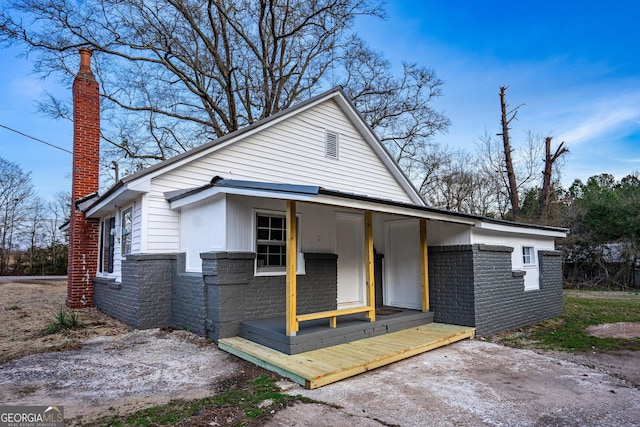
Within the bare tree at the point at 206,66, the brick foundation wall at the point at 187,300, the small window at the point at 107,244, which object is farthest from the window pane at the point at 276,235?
the bare tree at the point at 206,66

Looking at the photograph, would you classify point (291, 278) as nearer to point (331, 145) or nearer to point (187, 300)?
point (187, 300)

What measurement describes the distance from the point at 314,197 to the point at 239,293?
8.07 feet

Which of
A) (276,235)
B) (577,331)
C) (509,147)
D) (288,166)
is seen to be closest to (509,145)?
(509,147)

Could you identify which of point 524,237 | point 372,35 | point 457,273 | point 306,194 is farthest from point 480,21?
point 306,194

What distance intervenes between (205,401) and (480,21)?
1459 cm

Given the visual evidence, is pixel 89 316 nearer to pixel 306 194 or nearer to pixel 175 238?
pixel 175 238

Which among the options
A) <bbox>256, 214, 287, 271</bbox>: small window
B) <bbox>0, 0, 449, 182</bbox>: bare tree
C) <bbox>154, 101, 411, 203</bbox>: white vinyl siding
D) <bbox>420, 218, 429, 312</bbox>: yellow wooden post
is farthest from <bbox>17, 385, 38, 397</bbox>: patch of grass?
<bbox>0, 0, 449, 182</bbox>: bare tree

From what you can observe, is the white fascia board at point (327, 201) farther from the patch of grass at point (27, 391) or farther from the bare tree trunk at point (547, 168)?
the bare tree trunk at point (547, 168)

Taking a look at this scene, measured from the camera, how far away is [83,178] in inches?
386

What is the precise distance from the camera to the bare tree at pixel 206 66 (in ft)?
45.6

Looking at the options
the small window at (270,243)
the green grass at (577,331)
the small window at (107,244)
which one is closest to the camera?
the green grass at (577,331)

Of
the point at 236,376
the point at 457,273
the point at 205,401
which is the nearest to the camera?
the point at 205,401

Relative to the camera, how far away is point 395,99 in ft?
63.8

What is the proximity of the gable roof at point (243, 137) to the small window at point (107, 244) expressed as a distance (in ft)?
1.79
